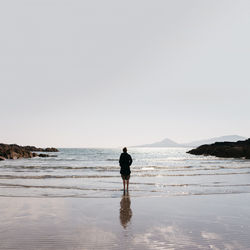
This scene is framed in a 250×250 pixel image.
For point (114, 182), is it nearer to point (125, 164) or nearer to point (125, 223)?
point (125, 164)

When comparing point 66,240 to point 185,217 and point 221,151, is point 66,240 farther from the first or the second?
point 221,151

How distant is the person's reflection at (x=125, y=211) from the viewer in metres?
6.89

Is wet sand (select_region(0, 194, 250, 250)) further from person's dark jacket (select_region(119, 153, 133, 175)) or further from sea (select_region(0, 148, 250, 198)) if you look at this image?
person's dark jacket (select_region(119, 153, 133, 175))

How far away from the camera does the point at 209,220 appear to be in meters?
6.95

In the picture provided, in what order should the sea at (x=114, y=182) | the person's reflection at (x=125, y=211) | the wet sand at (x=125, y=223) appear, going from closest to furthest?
the wet sand at (x=125, y=223), the person's reflection at (x=125, y=211), the sea at (x=114, y=182)

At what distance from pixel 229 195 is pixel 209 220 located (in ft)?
15.4

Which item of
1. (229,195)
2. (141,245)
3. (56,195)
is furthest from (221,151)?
(141,245)

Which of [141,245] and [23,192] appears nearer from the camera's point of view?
[141,245]

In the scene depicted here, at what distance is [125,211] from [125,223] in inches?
57.1

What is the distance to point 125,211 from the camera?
26.7ft

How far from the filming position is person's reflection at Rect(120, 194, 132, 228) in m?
6.89

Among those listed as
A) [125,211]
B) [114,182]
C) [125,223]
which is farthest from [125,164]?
[125,223]

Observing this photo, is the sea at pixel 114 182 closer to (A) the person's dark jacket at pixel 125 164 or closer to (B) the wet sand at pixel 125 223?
(A) the person's dark jacket at pixel 125 164

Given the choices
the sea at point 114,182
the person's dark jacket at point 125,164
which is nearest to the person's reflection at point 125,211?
the sea at point 114,182
